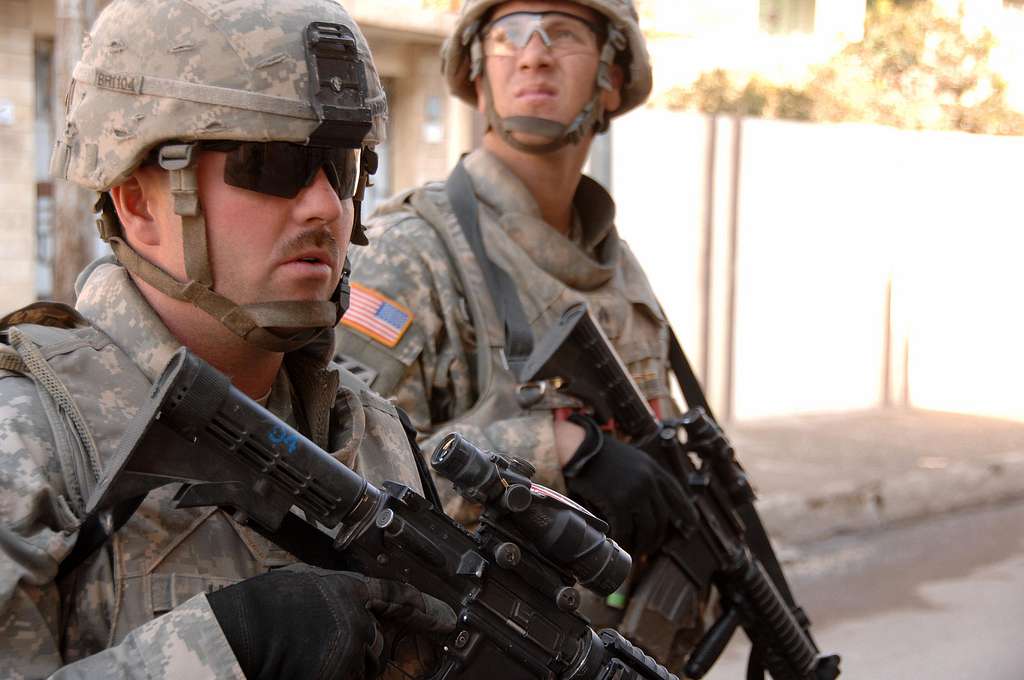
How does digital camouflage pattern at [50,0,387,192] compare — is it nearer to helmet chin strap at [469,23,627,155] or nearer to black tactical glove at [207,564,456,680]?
black tactical glove at [207,564,456,680]

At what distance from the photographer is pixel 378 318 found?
8.18 ft

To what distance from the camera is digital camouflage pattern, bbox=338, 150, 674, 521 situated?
2490 mm

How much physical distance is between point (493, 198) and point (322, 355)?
117cm

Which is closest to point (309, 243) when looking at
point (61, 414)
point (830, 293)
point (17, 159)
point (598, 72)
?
point (61, 414)

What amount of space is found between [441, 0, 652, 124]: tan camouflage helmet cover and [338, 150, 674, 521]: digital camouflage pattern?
0.31 meters

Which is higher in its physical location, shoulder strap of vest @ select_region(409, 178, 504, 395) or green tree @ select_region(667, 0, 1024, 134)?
green tree @ select_region(667, 0, 1024, 134)

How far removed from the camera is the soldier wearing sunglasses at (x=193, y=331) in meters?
1.33

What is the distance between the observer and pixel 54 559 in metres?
1.31

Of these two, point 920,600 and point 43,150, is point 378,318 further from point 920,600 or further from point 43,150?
point 43,150

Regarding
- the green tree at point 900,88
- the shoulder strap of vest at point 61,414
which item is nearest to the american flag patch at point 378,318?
the shoulder strap of vest at point 61,414

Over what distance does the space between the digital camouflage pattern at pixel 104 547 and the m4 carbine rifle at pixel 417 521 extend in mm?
50

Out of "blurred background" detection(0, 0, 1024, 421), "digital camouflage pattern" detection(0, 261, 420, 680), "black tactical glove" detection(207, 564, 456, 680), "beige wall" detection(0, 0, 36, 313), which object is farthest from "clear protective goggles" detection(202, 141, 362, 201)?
"beige wall" detection(0, 0, 36, 313)

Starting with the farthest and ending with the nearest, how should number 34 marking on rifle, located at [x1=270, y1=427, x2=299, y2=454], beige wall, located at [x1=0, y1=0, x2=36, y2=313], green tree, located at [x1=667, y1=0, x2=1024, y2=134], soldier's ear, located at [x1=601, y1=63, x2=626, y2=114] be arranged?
green tree, located at [x1=667, y1=0, x2=1024, y2=134]
beige wall, located at [x1=0, y1=0, x2=36, y2=313]
soldier's ear, located at [x1=601, y1=63, x2=626, y2=114]
number 34 marking on rifle, located at [x1=270, y1=427, x2=299, y2=454]

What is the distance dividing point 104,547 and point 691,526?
151cm
